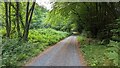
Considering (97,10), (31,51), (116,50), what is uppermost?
(97,10)

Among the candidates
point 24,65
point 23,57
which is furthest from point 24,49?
point 24,65

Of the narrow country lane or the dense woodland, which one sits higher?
the dense woodland

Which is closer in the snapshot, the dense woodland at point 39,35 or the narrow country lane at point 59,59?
the narrow country lane at point 59,59

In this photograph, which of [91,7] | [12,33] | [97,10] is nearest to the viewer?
[12,33]

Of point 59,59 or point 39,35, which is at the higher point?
point 59,59

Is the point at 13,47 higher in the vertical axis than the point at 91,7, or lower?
lower

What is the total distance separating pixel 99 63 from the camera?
11.7m

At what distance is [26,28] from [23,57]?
6.56m

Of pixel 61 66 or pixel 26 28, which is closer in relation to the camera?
pixel 61 66

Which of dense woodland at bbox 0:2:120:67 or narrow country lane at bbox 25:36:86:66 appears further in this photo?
dense woodland at bbox 0:2:120:67

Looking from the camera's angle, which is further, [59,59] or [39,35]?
[39,35]

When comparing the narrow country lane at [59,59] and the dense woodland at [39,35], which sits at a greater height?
the dense woodland at [39,35]

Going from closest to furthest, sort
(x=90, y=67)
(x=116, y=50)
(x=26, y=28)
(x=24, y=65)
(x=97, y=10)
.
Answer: (x=116, y=50) → (x=90, y=67) → (x=24, y=65) → (x=26, y=28) → (x=97, y=10)

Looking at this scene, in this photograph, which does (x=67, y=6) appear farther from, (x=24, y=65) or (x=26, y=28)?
(x=24, y=65)
